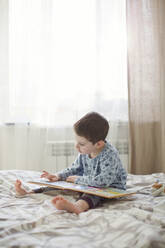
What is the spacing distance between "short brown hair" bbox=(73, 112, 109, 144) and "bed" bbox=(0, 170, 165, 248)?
0.97 feet

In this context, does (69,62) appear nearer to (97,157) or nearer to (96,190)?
(97,157)

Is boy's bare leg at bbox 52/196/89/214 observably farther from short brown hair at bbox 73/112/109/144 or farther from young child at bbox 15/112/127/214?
short brown hair at bbox 73/112/109/144

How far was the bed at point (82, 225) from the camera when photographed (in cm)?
79

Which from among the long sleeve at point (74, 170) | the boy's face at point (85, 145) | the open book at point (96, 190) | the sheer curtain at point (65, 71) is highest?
the sheer curtain at point (65, 71)

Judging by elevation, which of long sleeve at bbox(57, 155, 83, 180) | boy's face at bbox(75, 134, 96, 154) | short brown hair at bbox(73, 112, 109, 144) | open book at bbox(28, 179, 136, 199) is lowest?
open book at bbox(28, 179, 136, 199)

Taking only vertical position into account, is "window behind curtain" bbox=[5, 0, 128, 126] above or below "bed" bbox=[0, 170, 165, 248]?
above

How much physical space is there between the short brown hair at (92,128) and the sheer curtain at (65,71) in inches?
45.2

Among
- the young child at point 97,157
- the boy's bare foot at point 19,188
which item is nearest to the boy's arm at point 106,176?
the young child at point 97,157

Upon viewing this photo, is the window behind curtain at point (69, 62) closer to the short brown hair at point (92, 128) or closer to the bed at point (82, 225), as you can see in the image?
the short brown hair at point (92, 128)

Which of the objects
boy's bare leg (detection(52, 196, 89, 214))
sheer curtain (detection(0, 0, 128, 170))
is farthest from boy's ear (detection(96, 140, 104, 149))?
sheer curtain (detection(0, 0, 128, 170))

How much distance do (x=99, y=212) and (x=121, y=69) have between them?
1778 mm

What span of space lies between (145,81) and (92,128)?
1.30m

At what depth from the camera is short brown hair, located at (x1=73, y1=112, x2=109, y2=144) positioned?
1.46 metres

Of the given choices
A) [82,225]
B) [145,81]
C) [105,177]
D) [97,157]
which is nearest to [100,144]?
[97,157]
